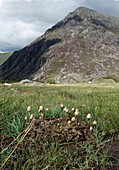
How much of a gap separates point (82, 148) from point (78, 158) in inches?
19.0

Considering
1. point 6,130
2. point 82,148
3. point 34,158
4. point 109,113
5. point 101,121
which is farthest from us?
point 109,113

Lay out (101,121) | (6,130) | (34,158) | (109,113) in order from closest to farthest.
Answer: (34,158)
(6,130)
(101,121)
(109,113)

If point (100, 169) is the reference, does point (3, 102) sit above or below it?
above

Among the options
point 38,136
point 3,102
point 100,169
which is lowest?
point 100,169

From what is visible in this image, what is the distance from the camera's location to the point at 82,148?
617 cm

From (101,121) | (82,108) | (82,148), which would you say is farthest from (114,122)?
(82,148)

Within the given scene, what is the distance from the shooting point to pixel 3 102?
8.06 meters

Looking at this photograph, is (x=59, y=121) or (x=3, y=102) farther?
(x=3, y=102)

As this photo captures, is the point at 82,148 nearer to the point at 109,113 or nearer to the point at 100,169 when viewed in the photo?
the point at 100,169

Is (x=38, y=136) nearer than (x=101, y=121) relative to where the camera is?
Yes

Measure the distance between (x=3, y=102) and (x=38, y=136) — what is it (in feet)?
6.63

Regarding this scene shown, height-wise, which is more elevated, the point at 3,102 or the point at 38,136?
the point at 3,102

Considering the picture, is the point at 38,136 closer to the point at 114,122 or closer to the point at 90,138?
the point at 90,138

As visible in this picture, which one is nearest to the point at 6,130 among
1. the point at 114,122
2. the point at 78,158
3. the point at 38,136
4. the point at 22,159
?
the point at 38,136
